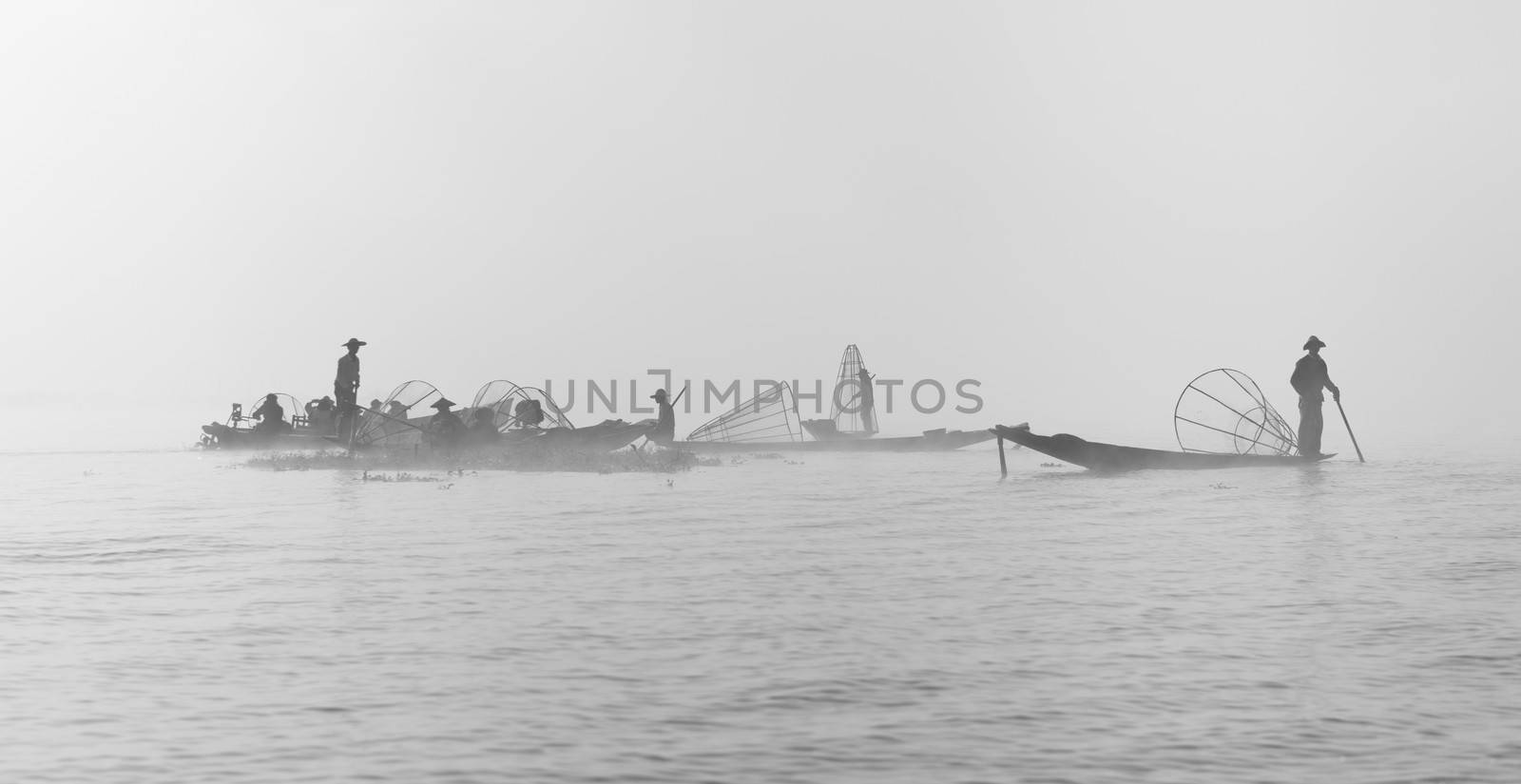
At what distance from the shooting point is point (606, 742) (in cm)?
781

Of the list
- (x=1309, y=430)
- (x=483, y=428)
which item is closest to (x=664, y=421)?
(x=483, y=428)

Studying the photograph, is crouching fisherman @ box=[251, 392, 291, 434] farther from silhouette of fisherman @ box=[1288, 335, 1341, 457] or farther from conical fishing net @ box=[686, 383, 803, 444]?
silhouette of fisherman @ box=[1288, 335, 1341, 457]

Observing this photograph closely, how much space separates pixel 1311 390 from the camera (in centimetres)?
2941

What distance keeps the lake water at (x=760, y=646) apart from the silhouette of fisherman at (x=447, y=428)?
9087mm

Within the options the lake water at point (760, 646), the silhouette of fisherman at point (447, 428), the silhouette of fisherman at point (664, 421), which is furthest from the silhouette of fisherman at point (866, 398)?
the lake water at point (760, 646)

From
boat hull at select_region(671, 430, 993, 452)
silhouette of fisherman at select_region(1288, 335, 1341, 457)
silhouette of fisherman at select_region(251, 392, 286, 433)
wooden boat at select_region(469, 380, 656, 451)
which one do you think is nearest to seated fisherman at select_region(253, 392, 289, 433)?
silhouette of fisherman at select_region(251, 392, 286, 433)

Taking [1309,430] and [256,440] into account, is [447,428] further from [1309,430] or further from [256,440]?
[1309,430]

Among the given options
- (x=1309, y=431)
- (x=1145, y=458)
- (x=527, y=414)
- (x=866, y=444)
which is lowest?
(x=1145, y=458)

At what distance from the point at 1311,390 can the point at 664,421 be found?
14256mm

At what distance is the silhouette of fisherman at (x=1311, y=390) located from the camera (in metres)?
29.1

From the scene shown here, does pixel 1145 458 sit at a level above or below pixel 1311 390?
below

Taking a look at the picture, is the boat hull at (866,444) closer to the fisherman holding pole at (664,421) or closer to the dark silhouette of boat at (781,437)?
the dark silhouette of boat at (781,437)

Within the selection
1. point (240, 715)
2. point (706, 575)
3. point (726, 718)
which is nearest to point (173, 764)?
point (240, 715)

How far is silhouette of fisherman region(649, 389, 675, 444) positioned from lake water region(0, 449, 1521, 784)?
40.5 feet
